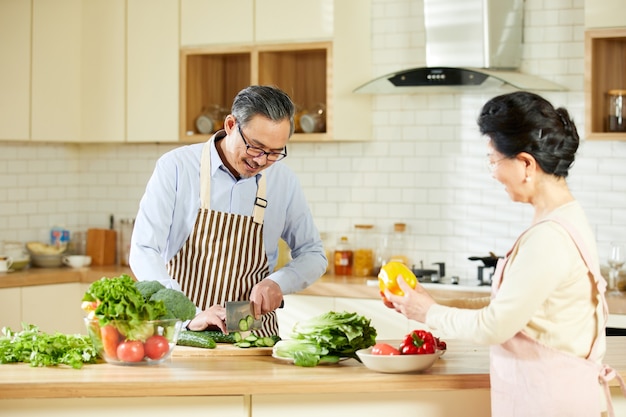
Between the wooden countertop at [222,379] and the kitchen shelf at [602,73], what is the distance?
2477 millimetres

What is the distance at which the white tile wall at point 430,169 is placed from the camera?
5668 millimetres

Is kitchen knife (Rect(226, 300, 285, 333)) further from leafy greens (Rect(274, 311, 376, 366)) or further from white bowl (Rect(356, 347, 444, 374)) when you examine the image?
white bowl (Rect(356, 347, 444, 374))

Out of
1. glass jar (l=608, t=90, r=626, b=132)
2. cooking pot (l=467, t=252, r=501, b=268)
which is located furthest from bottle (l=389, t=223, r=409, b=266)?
Result: glass jar (l=608, t=90, r=626, b=132)

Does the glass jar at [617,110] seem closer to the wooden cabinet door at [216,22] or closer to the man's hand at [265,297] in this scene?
the wooden cabinet door at [216,22]

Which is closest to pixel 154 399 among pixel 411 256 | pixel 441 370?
pixel 441 370

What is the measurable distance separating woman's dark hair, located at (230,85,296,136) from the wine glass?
8.29 feet

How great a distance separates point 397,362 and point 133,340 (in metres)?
0.82

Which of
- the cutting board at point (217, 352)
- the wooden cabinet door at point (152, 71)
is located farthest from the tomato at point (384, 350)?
the wooden cabinet door at point (152, 71)

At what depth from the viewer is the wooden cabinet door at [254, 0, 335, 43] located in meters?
5.83

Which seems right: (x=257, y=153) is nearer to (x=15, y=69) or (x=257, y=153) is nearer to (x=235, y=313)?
(x=235, y=313)

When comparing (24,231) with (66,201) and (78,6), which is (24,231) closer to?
(66,201)

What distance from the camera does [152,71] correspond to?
630 centimetres

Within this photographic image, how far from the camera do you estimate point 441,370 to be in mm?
3084

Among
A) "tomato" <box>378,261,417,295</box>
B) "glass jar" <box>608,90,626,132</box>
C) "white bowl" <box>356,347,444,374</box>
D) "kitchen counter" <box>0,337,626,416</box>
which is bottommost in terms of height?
"kitchen counter" <box>0,337,626,416</box>
